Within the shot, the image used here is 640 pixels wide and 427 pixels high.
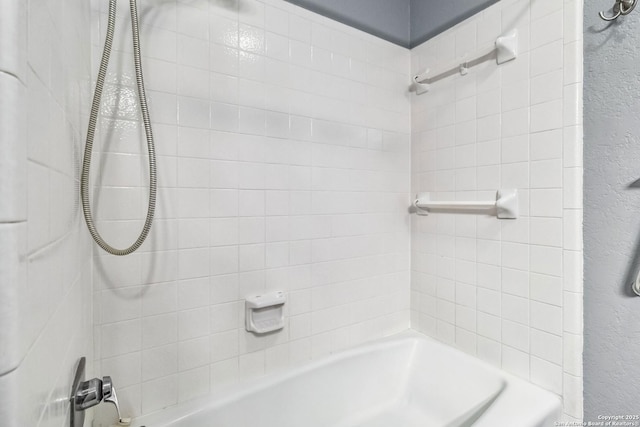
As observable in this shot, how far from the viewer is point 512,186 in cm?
126

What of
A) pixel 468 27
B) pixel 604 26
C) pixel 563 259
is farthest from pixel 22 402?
pixel 468 27

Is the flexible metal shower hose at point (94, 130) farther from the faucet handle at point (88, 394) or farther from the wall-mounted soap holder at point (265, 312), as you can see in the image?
the wall-mounted soap holder at point (265, 312)

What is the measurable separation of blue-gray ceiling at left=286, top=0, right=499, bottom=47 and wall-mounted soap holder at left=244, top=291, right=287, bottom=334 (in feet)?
4.20

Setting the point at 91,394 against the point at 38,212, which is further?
the point at 91,394

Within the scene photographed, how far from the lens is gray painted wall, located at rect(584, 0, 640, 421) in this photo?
1.00 m

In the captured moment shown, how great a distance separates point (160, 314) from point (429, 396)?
1196 mm

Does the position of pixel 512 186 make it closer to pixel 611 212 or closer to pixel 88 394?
pixel 611 212

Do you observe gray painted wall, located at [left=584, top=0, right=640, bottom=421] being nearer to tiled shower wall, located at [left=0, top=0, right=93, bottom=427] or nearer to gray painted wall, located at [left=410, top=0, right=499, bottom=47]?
gray painted wall, located at [left=410, top=0, right=499, bottom=47]


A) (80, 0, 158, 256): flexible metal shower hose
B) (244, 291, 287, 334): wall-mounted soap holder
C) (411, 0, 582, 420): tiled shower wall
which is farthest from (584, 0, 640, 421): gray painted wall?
(80, 0, 158, 256): flexible metal shower hose

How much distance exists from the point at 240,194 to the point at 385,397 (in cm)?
114

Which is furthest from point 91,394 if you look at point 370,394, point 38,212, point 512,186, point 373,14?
point 373,14

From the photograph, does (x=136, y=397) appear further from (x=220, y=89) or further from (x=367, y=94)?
(x=367, y=94)

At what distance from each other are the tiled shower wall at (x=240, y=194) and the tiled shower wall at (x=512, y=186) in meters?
0.24

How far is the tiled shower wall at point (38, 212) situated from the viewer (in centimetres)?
28
